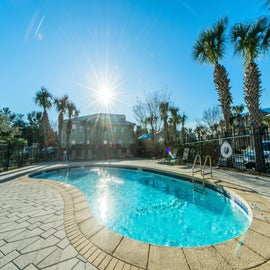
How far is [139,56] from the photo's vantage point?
900cm

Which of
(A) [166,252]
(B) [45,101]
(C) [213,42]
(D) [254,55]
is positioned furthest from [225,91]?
(B) [45,101]

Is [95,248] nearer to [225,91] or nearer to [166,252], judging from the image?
[166,252]

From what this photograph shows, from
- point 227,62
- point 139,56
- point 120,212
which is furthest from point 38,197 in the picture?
point 227,62

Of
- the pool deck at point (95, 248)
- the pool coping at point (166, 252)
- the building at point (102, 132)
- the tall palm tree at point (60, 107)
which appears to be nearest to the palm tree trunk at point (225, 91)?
the pool deck at point (95, 248)

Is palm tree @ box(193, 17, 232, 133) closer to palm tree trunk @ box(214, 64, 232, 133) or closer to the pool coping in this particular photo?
palm tree trunk @ box(214, 64, 232, 133)

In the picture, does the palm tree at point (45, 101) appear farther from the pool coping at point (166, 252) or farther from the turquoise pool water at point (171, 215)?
the pool coping at point (166, 252)

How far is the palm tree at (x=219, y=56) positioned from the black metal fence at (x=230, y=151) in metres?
0.92

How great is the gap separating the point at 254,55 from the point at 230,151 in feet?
15.3

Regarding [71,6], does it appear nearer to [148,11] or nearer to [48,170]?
[148,11]

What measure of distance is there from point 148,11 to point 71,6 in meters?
3.49

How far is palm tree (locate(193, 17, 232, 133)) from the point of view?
7391 millimetres

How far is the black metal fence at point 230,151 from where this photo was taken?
665 centimetres

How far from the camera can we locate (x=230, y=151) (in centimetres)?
662

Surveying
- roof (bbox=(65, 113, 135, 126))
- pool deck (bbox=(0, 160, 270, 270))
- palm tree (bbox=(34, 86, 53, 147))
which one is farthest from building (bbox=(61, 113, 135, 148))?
pool deck (bbox=(0, 160, 270, 270))
